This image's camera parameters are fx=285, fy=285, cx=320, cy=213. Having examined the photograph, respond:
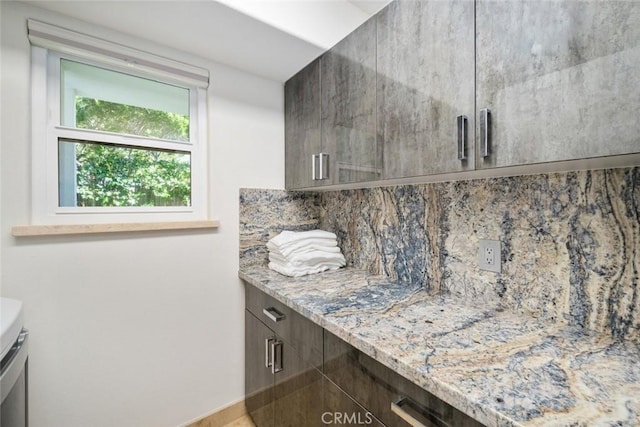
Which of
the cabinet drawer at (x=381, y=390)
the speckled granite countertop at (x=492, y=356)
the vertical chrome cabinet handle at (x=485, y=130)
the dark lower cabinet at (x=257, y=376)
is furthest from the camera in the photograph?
the dark lower cabinet at (x=257, y=376)

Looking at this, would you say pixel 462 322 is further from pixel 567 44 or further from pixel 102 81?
pixel 102 81

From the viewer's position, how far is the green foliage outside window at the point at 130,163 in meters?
1.35

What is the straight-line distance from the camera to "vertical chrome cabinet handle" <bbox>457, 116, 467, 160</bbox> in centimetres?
89

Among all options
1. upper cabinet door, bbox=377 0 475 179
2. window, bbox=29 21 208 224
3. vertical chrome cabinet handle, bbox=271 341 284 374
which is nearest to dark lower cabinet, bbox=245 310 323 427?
vertical chrome cabinet handle, bbox=271 341 284 374

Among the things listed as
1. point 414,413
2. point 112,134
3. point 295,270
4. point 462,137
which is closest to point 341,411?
point 414,413

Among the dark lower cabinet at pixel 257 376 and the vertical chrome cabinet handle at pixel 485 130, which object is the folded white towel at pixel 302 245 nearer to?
the dark lower cabinet at pixel 257 376

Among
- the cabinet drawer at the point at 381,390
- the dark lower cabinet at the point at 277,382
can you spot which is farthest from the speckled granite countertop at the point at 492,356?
the dark lower cabinet at the point at 277,382

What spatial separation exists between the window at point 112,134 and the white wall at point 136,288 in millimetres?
60

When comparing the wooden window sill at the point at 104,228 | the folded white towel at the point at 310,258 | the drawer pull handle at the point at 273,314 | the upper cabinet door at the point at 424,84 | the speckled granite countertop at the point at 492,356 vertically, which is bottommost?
the drawer pull handle at the point at 273,314

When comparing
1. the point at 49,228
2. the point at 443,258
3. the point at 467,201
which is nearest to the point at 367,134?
the point at 467,201

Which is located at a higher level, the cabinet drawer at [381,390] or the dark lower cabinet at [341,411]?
the cabinet drawer at [381,390]

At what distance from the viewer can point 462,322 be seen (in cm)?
97

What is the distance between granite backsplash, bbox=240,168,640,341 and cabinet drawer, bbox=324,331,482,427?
578mm

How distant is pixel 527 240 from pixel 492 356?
494mm
